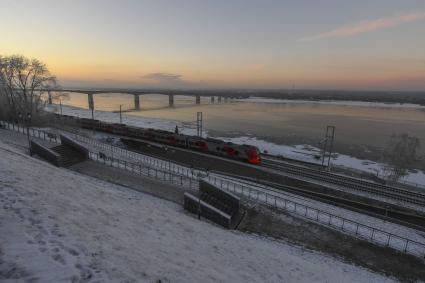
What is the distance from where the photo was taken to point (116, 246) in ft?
33.0

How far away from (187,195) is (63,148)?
17698 millimetres

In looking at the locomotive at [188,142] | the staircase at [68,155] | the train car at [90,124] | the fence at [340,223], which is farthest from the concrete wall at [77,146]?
the train car at [90,124]

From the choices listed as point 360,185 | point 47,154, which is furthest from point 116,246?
point 360,185

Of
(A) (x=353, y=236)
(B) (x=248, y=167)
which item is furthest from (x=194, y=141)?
(A) (x=353, y=236)

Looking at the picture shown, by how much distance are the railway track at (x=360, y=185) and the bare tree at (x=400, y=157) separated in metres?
7.75

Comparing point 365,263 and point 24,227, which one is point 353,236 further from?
point 24,227

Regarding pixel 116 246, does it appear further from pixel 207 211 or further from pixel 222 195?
pixel 222 195

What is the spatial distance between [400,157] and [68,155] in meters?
42.4

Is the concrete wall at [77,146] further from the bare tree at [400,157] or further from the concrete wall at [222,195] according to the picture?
the bare tree at [400,157]

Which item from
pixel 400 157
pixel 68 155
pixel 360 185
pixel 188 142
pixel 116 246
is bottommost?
pixel 360 185

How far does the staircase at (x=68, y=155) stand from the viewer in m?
27.7

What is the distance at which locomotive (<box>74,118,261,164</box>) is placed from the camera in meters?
37.6

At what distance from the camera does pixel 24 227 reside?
9352 millimetres

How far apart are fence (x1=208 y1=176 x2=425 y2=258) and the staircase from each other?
1556 centimetres
